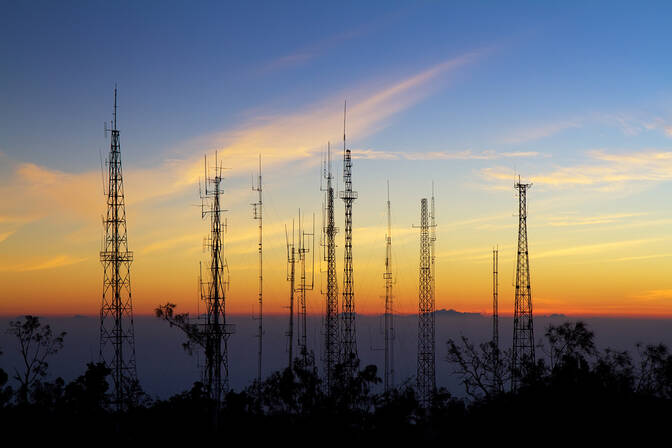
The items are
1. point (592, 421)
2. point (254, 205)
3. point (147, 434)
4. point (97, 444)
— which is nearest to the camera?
point (592, 421)

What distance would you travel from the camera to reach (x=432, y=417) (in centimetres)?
5478

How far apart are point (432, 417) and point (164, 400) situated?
81.0ft

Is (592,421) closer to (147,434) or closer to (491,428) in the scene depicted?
(491,428)

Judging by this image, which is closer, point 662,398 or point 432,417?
point 662,398

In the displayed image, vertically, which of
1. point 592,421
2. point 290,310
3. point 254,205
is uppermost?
point 254,205

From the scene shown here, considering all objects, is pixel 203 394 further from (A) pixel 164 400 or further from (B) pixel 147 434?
(B) pixel 147 434

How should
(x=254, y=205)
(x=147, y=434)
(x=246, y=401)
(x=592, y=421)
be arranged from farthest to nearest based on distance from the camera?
(x=246, y=401), (x=254, y=205), (x=147, y=434), (x=592, y=421)

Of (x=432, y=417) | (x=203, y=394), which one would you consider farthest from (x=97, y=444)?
(x=432, y=417)

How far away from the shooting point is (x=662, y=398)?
5047 centimetres

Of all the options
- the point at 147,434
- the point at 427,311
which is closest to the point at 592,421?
the point at 427,311

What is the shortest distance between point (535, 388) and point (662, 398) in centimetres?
908

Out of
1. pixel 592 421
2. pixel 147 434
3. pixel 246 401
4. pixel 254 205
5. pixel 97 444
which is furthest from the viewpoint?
pixel 246 401

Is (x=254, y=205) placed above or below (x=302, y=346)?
above

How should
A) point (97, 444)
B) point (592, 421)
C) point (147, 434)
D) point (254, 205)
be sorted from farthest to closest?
point (254, 205) < point (147, 434) < point (97, 444) < point (592, 421)
